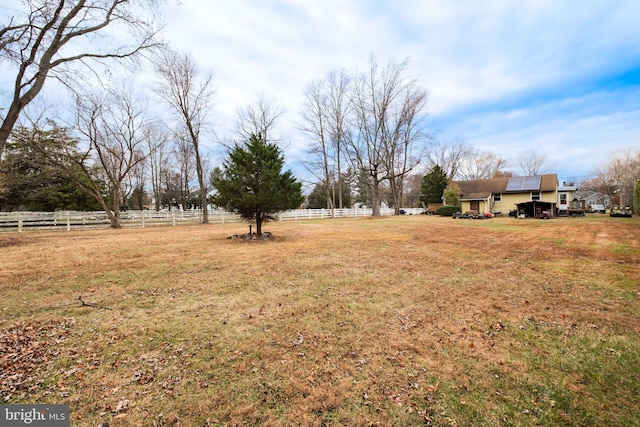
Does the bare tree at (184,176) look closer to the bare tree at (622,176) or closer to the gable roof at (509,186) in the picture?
the gable roof at (509,186)

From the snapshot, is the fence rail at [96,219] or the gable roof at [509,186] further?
the gable roof at [509,186]

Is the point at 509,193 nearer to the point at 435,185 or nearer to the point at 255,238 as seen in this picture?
the point at 435,185

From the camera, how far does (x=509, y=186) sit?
99.2 feet

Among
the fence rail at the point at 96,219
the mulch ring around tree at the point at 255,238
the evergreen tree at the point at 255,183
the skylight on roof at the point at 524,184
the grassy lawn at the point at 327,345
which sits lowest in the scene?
the grassy lawn at the point at 327,345

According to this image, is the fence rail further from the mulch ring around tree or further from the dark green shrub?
the dark green shrub

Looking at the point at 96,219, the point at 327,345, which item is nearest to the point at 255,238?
the point at 327,345

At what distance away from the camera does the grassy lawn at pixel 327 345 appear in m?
2.13

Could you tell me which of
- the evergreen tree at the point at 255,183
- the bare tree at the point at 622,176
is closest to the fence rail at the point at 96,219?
the evergreen tree at the point at 255,183

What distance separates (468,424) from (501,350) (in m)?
1.28

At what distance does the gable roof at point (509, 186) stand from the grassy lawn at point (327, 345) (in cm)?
2729

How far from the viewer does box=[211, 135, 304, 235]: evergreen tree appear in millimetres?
10047

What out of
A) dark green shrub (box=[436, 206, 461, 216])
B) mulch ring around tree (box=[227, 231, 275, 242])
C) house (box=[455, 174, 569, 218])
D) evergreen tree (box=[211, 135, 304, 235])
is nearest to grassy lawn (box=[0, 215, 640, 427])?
evergreen tree (box=[211, 135, 304, 235])

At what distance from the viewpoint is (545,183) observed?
94.5ft

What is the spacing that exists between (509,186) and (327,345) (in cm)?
3487
